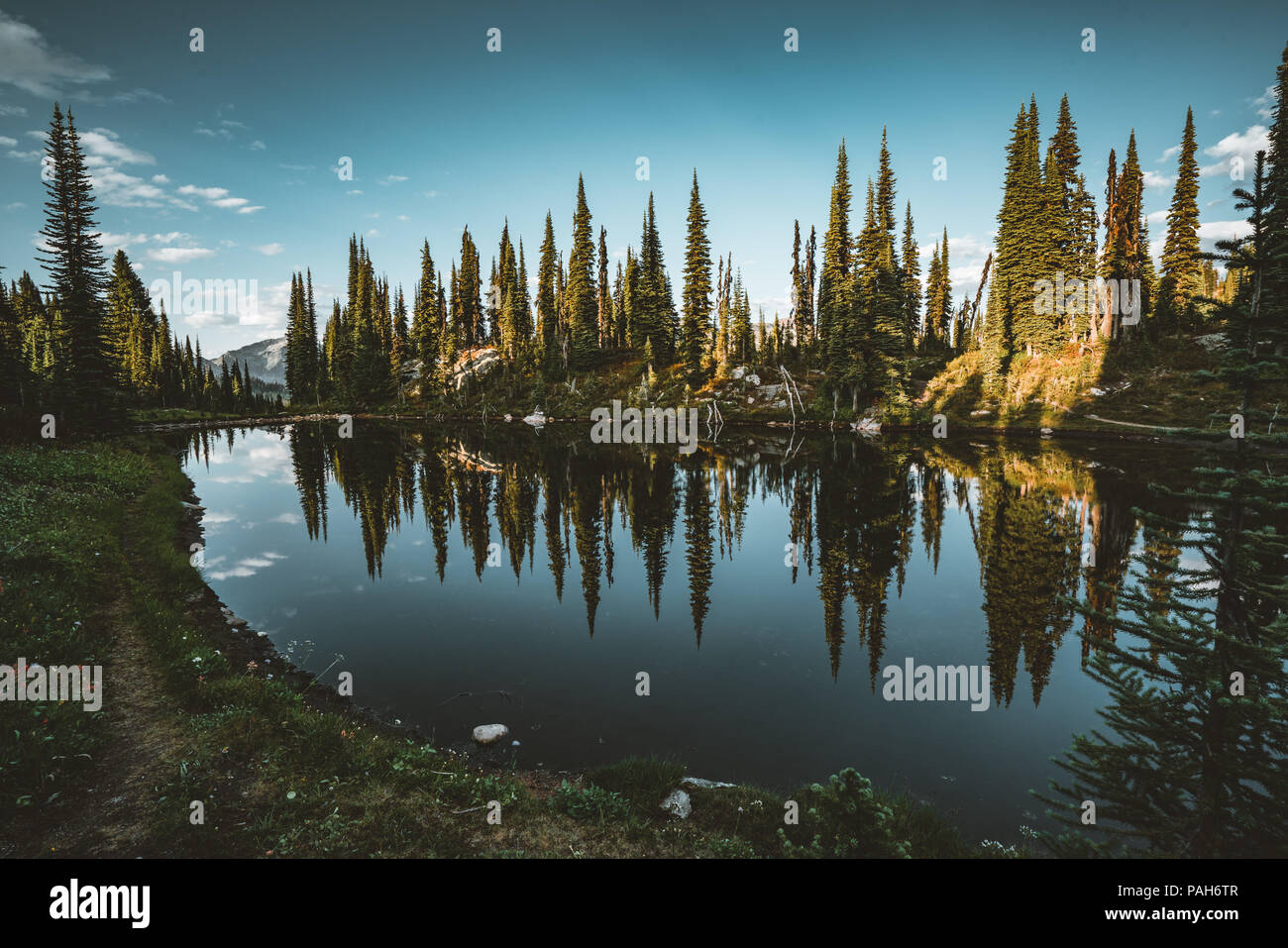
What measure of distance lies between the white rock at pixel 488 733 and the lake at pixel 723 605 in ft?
1.24

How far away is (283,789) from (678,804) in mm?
5994

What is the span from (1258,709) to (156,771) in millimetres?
15001

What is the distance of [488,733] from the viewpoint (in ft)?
36.5

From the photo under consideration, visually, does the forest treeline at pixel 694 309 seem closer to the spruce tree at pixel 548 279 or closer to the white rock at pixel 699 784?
the spruce tree at pixel 548 279

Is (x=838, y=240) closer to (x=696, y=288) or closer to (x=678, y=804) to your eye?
(x=696, y=288)

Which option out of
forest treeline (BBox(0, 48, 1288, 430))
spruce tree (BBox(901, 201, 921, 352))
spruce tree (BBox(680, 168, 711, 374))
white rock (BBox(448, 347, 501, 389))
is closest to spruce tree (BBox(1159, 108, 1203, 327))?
forest treeline (BBox(0, 48, 1288, 430))

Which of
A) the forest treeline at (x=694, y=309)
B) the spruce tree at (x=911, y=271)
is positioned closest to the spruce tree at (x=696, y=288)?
the forest treeline at (x=694, y=309)

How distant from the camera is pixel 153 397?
104 meters

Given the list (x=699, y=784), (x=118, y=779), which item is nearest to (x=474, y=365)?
(x=118, y=779)

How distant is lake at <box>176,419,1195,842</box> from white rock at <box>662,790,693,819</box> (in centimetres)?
152

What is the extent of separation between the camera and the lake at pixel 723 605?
1109 centimetres

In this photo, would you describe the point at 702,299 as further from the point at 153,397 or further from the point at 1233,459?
the point at 153,397

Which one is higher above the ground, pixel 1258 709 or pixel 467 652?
pixel 1258 709
